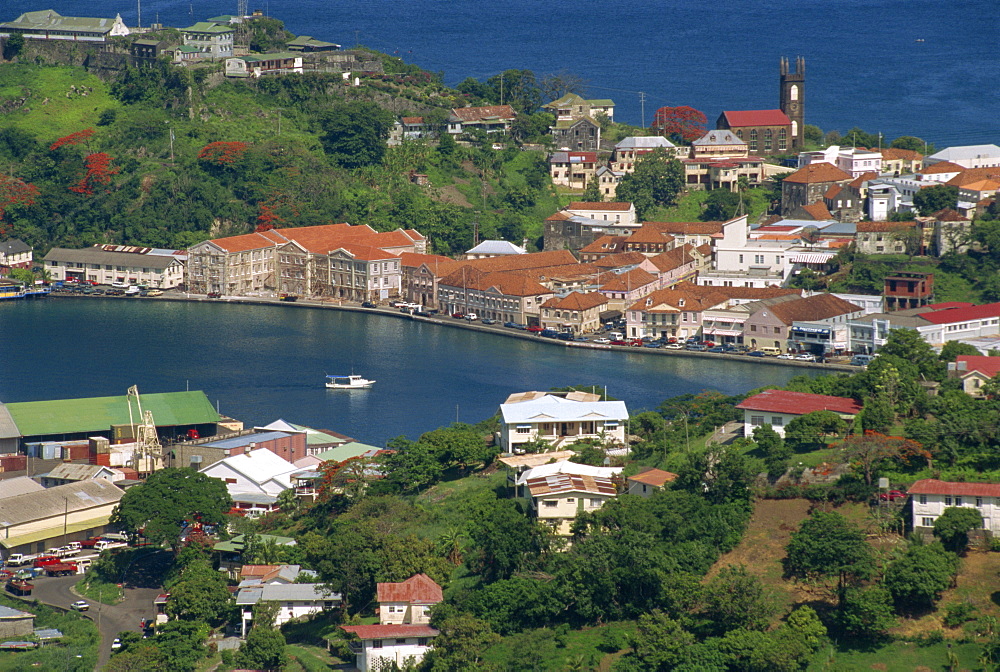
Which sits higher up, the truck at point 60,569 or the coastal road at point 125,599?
A: the truck at point 60,569

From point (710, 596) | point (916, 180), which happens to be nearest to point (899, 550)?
point (710, 596)

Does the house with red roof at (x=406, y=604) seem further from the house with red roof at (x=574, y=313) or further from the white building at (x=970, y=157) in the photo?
A: the white building at (x=970, y=157)

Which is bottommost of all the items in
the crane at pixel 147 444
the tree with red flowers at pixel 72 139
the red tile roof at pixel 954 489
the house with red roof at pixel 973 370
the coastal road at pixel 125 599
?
the coastal road at pixel 125 599

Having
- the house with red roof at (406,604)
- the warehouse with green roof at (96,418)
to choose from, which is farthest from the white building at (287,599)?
the warehouse with green roof at (96,418)

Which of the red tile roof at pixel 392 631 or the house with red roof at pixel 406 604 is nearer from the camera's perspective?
the red tile roof at pixel 392 631

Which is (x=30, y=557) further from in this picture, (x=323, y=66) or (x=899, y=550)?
(x=323, y=66)

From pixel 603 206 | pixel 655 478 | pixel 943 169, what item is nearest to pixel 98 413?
pixel 655 478
